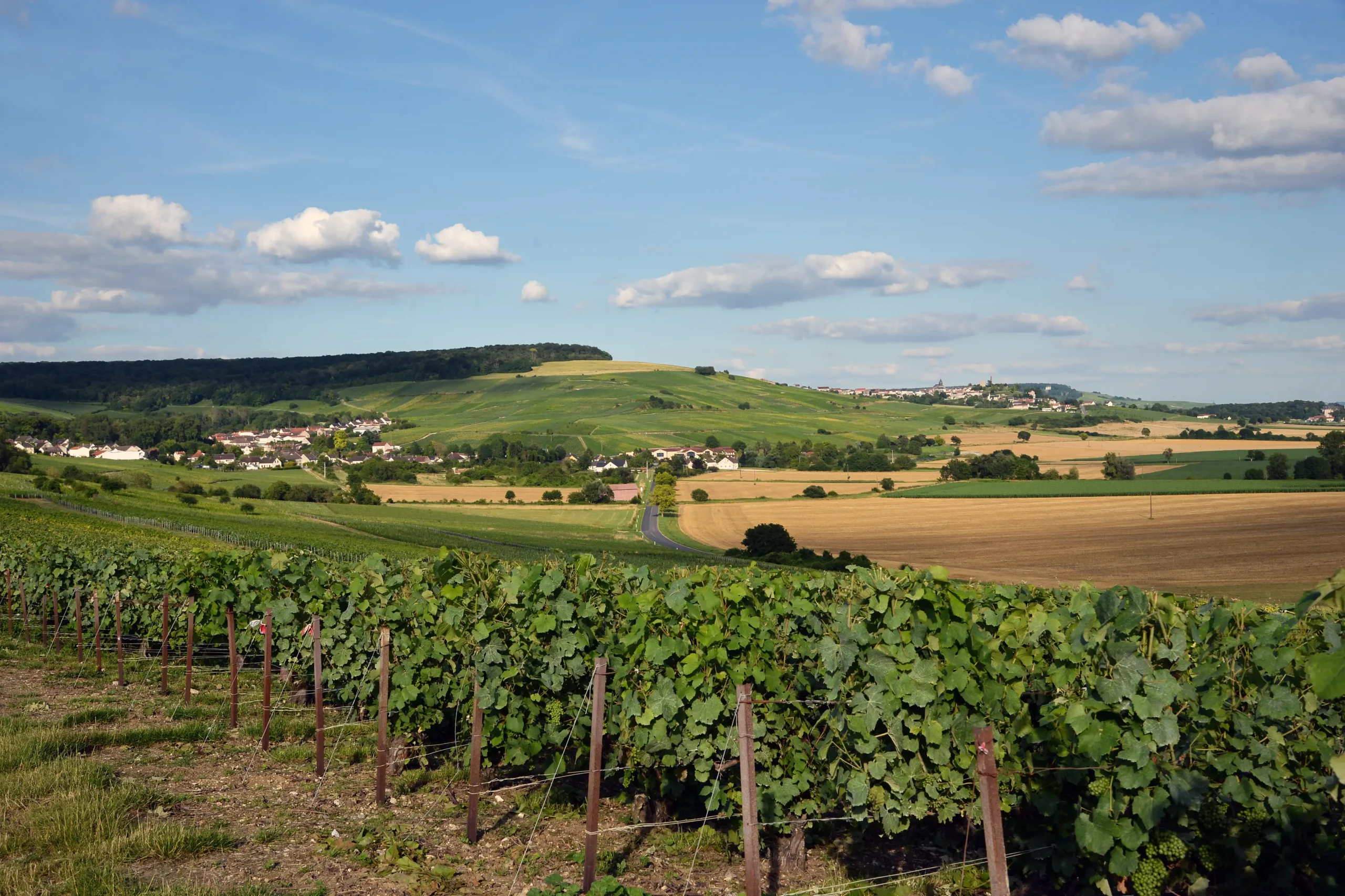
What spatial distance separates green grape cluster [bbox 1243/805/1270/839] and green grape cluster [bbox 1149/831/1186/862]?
1.42ft

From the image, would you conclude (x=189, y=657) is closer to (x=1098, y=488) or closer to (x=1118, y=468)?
(x=1098, y=488)

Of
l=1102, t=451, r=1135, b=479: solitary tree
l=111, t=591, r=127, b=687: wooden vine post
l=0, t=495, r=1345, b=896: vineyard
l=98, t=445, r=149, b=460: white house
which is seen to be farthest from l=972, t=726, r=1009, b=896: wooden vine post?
l=98, t=445, r=149, b=460: white house

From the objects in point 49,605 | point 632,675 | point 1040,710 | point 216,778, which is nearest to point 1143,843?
point 1040,710

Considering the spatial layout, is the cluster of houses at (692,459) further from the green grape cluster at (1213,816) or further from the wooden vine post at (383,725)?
the green grape cluster at (1213,816)

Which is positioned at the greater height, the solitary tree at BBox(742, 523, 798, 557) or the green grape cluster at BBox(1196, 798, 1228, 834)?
the green grape cluster at BBox(1196, 798, 1228, 834)

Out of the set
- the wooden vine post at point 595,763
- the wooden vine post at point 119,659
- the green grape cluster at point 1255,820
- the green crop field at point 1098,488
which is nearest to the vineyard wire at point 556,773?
the wooden vine post at point 595,763

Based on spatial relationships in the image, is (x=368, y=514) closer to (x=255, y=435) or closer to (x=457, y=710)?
(x=457, y=710)

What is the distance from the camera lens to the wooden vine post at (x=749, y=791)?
247 inches

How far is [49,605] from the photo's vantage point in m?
23.5

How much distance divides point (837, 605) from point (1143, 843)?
2.78m

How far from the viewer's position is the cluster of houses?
138500 mm

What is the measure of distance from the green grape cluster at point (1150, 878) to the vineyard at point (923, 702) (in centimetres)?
1

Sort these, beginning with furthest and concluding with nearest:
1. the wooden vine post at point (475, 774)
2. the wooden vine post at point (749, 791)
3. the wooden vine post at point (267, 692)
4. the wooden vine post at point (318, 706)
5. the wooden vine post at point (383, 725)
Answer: the wooden vine post at point (267, 692) < the wooden vine post at point (318, 706) < the wooden vine post at point (383, 725) < the wooden vine post at point (475, 774) < the wooden vine post at point (749, 791)

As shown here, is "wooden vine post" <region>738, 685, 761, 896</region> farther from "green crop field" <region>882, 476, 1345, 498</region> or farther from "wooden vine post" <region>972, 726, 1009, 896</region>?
"green crop field" <region>882, 476, 1345, 498</region>
